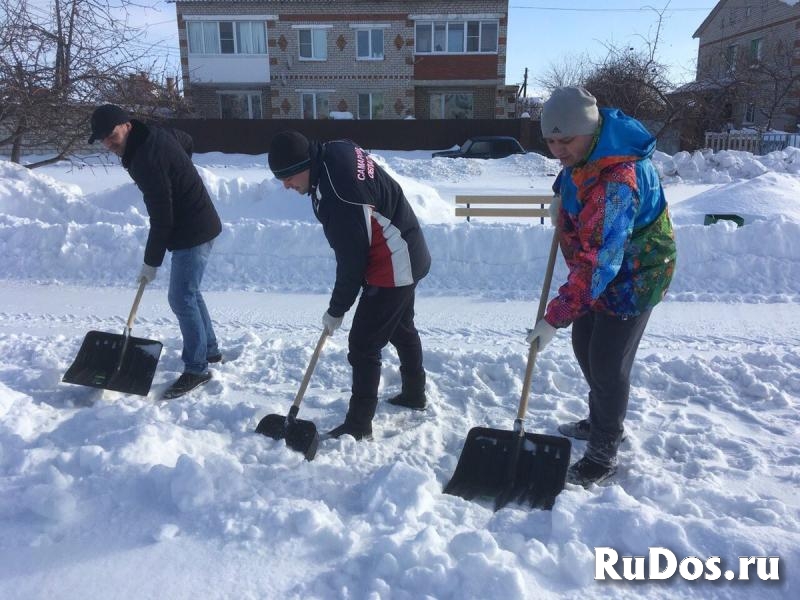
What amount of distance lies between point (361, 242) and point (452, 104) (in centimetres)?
2500

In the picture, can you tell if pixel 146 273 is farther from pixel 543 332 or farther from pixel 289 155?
pixel 543 332

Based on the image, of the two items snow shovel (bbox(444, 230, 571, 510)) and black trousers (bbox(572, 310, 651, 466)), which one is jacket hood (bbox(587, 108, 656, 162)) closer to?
black trousers (bbox(572, 310, 651, 466))

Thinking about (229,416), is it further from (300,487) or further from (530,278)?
(530,278)

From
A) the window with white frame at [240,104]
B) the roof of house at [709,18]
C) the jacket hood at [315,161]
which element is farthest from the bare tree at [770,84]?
the jacket hood at [315,161]

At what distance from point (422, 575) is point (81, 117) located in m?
9.04

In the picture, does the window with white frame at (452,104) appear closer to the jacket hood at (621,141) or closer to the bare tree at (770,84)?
the bare tree at (770,84)

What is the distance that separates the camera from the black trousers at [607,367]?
2.62 meters

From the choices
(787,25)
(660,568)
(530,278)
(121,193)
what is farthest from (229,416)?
(787,25)

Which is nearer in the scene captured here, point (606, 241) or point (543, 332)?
point (606, 241)

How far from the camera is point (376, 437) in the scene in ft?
10.8

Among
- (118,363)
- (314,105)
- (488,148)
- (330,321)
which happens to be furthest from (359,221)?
(314,105)

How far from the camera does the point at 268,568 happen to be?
2.15 metres

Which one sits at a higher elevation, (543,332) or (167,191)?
(167,191)

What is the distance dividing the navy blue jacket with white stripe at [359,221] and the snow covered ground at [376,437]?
0.88 metres
